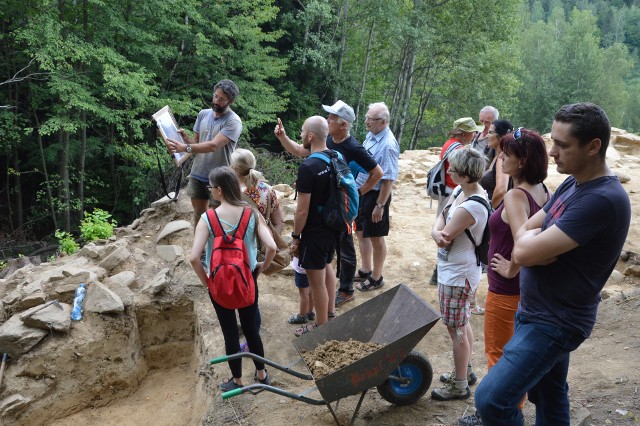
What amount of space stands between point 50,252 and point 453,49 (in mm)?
17879

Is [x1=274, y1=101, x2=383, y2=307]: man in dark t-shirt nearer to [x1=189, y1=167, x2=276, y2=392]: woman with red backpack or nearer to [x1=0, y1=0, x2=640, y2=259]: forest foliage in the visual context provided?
[x1=189, y1=167, x2=276, y2=392]: woman with red backpack

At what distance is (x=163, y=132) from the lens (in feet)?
16.3

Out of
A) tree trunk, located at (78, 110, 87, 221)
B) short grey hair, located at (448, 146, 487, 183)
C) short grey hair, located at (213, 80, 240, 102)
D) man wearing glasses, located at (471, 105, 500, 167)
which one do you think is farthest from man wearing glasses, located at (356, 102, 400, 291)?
tree trunk, located at (78, 110, 87, 221)

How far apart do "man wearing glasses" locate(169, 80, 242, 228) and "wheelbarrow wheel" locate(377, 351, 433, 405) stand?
2786 millimetres

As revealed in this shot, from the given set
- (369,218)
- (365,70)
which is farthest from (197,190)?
(365,70)

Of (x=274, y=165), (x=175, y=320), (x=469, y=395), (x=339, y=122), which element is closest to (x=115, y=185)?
(x=274, y=165)

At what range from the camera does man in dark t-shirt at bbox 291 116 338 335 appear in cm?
390

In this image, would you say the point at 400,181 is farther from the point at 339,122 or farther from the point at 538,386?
the point at 538,386

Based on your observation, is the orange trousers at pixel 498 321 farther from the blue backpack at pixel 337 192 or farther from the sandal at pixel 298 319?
the sandal at pixel 298 319

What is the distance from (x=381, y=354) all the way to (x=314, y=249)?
1.33 metres

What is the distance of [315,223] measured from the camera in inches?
161

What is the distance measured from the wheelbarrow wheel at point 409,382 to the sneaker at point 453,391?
122mm

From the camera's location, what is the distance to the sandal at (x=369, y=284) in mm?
5543

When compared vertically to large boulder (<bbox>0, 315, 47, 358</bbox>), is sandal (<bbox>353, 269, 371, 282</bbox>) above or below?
above
